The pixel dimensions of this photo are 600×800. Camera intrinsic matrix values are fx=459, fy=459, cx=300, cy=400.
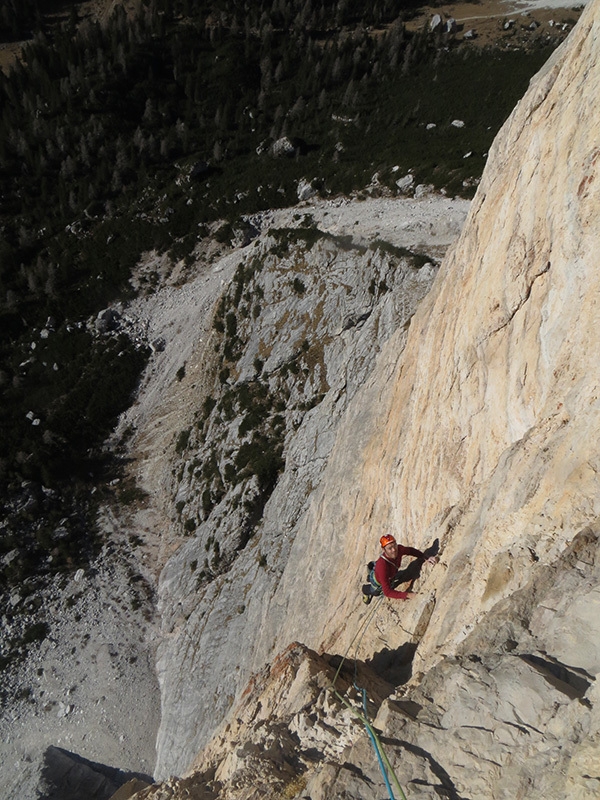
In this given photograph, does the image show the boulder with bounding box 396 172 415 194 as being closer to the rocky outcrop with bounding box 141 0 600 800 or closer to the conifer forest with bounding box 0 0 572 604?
the conifer forest with bounding box 0 0 572 604

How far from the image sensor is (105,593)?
103 ft

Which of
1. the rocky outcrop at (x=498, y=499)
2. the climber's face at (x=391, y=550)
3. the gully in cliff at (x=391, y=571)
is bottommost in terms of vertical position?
the gully in cliff at (x=391, y=571)

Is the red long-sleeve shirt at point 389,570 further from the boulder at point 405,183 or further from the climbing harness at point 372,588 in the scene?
the boulder at point 405,183

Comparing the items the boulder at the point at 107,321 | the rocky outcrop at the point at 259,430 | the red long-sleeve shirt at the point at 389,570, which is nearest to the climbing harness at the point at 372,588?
the red long-sleeve shirt at the point at 389,570

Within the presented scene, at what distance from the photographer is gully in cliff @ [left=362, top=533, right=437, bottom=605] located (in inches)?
406

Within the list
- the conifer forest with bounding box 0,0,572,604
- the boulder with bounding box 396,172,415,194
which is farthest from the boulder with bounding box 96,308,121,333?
the boulder with bounding box 396,172,415,194

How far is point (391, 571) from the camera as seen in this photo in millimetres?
10625

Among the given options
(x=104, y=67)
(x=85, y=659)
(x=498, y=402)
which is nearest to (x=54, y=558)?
(x=85, y=659)

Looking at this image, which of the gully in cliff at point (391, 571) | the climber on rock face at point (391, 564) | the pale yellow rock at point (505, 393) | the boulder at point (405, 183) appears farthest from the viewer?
the boulder at point (405, 183)

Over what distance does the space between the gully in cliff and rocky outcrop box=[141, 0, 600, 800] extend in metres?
0.36

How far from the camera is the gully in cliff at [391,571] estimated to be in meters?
10.3

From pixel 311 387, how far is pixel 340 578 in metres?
15.1

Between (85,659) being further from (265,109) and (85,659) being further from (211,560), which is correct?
(265,109)

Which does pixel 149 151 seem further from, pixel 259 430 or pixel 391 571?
pixel 391 571
